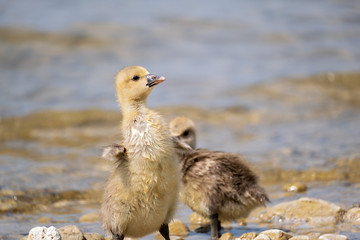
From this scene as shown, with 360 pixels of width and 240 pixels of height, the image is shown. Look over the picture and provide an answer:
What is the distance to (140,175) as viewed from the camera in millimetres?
5816

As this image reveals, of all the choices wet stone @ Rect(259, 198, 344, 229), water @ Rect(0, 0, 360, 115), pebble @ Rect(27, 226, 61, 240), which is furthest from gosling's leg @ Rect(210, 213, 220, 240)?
water @ Rect(0, 0, 360, 115)

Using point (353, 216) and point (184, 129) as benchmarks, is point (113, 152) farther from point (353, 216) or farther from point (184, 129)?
point (353, 216)

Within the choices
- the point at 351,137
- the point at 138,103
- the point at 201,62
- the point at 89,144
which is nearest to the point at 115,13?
the point at 201,62

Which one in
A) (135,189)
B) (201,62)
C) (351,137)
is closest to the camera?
(135,189)

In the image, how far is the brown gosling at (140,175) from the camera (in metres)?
5.82

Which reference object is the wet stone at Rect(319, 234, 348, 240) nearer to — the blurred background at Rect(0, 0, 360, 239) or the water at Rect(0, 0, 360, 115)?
the blurred background at Rect(0, 0, 360, 239)

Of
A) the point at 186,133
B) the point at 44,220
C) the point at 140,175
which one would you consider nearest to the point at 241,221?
the point at 186,133

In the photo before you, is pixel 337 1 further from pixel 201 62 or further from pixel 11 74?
pixel 11 74

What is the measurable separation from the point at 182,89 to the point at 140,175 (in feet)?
32.3

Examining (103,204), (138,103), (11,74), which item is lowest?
(103,204)

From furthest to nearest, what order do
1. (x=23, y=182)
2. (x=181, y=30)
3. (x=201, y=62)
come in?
(x=181, y=30), (x=201, y=62), (x=23, y=182)

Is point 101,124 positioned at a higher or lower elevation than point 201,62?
lower

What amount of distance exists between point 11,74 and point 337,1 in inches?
489

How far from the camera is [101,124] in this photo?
1350 centimetres
